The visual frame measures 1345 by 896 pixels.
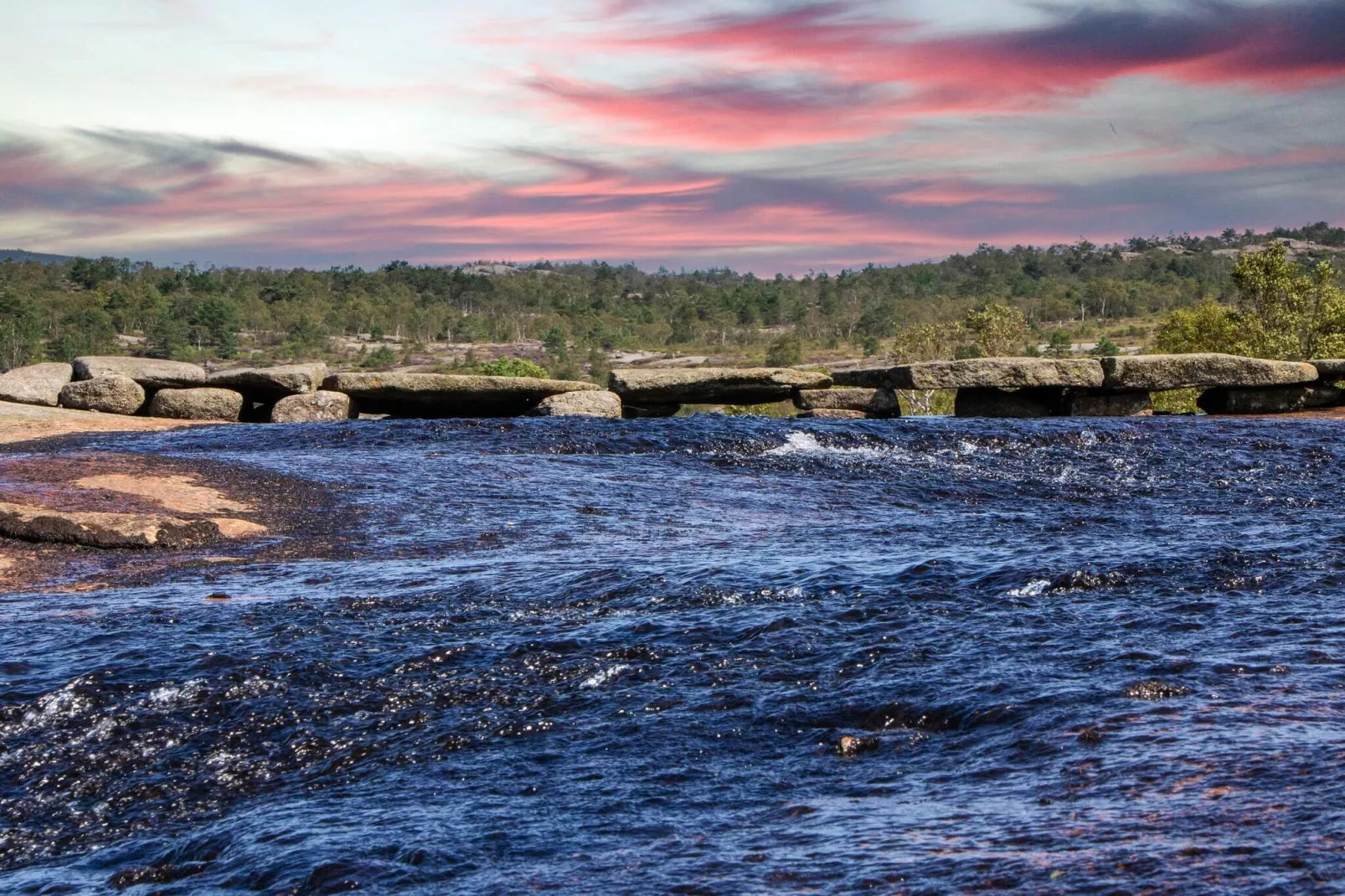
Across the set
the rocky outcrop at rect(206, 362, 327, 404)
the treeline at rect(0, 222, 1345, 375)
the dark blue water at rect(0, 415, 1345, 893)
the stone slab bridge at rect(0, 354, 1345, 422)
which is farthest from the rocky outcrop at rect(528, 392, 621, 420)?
the treeline at rect(0, 222, 1345, 375)

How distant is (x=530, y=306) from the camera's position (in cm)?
16538

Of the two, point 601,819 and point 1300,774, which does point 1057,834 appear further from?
point 601,819

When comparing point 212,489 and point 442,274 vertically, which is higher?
point 442,274

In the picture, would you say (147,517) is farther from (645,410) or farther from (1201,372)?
(1201,372)

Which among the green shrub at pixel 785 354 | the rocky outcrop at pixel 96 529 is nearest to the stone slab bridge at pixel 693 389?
the rocky outcrop at pixel 96 529

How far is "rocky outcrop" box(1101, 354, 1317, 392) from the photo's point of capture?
71.8 feet

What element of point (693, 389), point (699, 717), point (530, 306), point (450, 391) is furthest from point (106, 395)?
point (530, 306)

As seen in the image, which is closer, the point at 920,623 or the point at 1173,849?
the point at 1173,849

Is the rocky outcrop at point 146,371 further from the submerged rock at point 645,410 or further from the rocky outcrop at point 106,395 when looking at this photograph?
the submerged rock at point 645,410

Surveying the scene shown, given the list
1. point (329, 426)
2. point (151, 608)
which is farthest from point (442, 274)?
point (151, 608)

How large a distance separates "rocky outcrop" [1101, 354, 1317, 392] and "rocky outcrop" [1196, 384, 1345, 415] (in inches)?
14.3

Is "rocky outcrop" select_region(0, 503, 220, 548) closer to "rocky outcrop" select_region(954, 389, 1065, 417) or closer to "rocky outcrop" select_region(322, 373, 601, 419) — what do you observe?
"rocky outcrop" select_region(322, 373, 601, 419)

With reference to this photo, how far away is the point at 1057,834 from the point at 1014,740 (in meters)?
1.05

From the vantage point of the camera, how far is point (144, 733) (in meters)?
5.46
